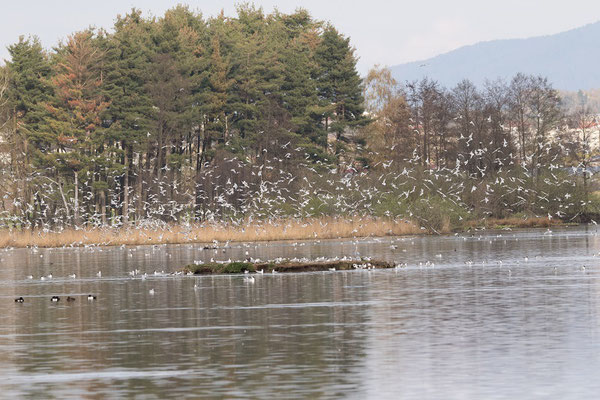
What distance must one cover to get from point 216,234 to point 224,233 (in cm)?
96

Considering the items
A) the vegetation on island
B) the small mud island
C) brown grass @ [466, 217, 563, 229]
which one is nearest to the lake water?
the small mud island

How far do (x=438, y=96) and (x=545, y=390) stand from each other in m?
114

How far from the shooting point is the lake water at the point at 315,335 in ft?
56.4

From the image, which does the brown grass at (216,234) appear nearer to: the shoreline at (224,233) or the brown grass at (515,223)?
the shoreline at (224,233)

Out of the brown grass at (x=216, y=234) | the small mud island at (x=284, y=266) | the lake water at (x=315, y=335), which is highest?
the brown grass at (x=216, y=234)

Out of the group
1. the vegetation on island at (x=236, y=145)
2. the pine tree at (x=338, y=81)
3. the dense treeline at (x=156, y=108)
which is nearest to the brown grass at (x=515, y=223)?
the vegetation on island at (x=236, y=145)

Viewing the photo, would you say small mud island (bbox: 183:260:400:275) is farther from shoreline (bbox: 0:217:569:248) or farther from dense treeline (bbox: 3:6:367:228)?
dense treeline (bbox: 3:6:367:228)

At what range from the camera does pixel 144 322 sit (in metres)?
26.9

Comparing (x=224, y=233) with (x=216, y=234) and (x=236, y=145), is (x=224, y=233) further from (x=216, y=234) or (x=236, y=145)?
(x=236, y=145)

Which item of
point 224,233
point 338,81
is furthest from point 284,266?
point 338,81

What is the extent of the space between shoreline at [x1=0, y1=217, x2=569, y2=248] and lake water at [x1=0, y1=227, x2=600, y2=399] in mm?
31541

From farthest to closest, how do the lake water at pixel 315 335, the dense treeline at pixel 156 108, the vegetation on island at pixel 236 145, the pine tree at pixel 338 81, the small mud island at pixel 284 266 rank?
the pine tree at pixel 338 81 → the dense treeline at pixel 156 108 → the vegetation on island at pixel 236 145 → the small mud island at pixel 284 266 → the lake water at pixel 315 335

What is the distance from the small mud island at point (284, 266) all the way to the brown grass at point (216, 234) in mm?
30429

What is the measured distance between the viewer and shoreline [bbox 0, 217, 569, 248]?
3036 inches
